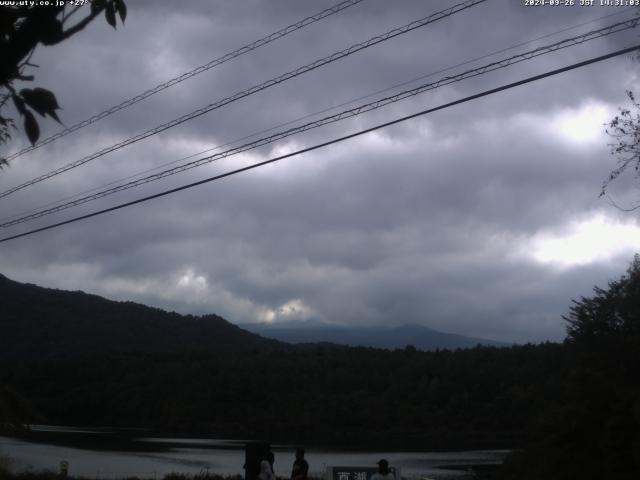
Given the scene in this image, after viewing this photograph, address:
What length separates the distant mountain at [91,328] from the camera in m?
129

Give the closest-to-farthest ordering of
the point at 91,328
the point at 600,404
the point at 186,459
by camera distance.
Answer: the point at 600,404, the point at 186,459, the point at 91,328

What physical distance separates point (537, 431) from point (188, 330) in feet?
480

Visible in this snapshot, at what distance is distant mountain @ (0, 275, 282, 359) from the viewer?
129125 millimetres

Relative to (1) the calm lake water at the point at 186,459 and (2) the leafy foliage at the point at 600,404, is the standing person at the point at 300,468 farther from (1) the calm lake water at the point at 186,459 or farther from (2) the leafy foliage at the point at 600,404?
(1) the calm lake water at the point at 186,459

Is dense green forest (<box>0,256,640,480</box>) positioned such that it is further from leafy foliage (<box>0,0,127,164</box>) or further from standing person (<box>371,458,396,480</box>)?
leafy foliage (<box>0,0,127,164</box>)

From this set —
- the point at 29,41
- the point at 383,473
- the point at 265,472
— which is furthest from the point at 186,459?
the point at 29,41

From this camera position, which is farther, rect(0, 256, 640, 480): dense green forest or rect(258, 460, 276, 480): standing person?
rect(0, 256, 640, 480): dense green forest

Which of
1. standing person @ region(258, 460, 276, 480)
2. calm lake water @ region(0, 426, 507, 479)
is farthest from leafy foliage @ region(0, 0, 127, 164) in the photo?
calm lake water @ region(0, 426, 507, 479)

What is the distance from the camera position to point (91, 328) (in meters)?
147

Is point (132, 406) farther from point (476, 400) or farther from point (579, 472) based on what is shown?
point (579, 472)

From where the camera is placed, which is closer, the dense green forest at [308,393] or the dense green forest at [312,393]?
the dense green forest at [312,393]

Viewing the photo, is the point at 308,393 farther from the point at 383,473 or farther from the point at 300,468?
the point at 383,473

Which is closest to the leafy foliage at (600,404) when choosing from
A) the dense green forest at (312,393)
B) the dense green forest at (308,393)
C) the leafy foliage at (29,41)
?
the leafy foliage at (29,41)

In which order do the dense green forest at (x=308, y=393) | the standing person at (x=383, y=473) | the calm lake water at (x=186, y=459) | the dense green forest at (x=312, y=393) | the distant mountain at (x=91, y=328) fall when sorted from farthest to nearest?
the distant mountain at (x=91, y=328) < the dense green forest at (x=308, y=393) < the dense green forest at (x=312, y=393) < the calm lake water at (x=186, y=459) < the standing person at (x=383, y=473)
